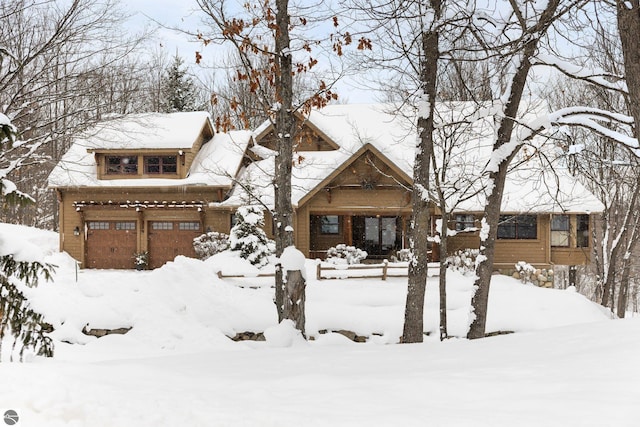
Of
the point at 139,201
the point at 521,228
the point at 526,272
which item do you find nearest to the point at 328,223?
the point at 521,228

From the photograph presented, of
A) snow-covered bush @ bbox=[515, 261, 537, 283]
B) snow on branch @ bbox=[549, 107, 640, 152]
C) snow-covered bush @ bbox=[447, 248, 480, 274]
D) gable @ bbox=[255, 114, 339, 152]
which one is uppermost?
gable @ bbox=[255, 114, 339, 152]

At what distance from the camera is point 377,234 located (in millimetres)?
26719

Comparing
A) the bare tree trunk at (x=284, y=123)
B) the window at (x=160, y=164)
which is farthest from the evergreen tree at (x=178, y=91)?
the bare tree trunk at (x=284, y=123)

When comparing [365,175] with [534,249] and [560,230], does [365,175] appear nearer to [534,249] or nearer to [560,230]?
[534,249]

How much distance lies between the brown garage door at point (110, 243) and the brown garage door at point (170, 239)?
3.30 ft

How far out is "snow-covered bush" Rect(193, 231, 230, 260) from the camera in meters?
23.4

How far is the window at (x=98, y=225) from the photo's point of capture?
2598cm

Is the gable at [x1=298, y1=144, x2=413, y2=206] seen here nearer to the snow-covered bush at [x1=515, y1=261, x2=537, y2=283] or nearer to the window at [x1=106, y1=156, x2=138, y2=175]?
the snow-covered bush at [x1=515, y1=261, x2=537, y2=283]

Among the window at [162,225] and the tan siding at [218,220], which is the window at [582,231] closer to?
the tan siding at [218,220]

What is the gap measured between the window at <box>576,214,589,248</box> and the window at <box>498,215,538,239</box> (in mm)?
1849

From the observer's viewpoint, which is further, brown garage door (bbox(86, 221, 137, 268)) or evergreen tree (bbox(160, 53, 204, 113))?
evergreen tree (bbox(160, 53, 204, 113))

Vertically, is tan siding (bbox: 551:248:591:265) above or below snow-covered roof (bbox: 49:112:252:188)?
below

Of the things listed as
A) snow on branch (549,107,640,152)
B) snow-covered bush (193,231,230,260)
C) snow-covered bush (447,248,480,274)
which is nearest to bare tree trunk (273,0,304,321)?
snow on branch (549,107,640,152)

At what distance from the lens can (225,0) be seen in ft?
33.6
